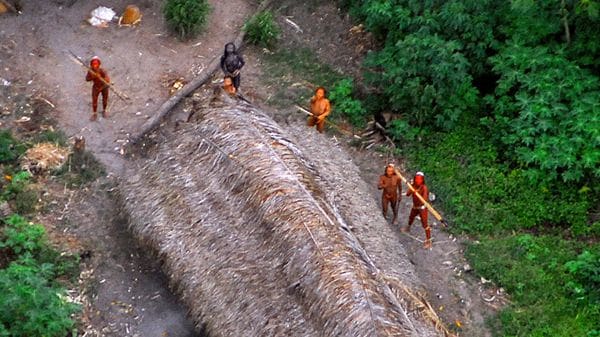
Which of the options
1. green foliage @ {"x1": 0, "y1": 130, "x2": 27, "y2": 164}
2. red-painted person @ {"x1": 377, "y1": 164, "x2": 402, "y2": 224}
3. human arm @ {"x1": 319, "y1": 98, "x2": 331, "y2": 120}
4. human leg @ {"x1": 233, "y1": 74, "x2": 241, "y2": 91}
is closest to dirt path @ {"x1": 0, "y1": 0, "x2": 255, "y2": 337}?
green foliage @ {"x1": 0, "y1": 130, "x2": 27, "y2": 164}

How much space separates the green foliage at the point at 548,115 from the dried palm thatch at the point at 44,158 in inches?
248

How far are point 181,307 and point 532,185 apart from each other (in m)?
5.14

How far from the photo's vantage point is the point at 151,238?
33.8 ft

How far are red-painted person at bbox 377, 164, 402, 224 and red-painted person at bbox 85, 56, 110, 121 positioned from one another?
14.4 ft

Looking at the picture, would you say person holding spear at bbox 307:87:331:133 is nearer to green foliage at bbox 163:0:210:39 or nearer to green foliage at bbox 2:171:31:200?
green foliage at bbox 163:0:210:39

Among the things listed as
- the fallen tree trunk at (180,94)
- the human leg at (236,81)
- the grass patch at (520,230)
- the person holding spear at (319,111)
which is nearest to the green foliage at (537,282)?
the grass patch at (520,230)

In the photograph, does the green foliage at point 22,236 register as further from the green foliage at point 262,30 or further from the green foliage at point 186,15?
the green foliage at point 262,30

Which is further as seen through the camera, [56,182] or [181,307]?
[56,182]

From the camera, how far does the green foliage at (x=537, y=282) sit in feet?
33.9

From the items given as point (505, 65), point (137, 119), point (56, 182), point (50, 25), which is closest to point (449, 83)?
Answer: point (505, 65)

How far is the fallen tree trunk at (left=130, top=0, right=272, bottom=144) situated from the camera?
12852mm

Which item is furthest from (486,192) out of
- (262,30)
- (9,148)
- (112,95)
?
(9,148)

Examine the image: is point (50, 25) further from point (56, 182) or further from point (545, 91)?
point (545, 91)

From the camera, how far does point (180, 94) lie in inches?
532
